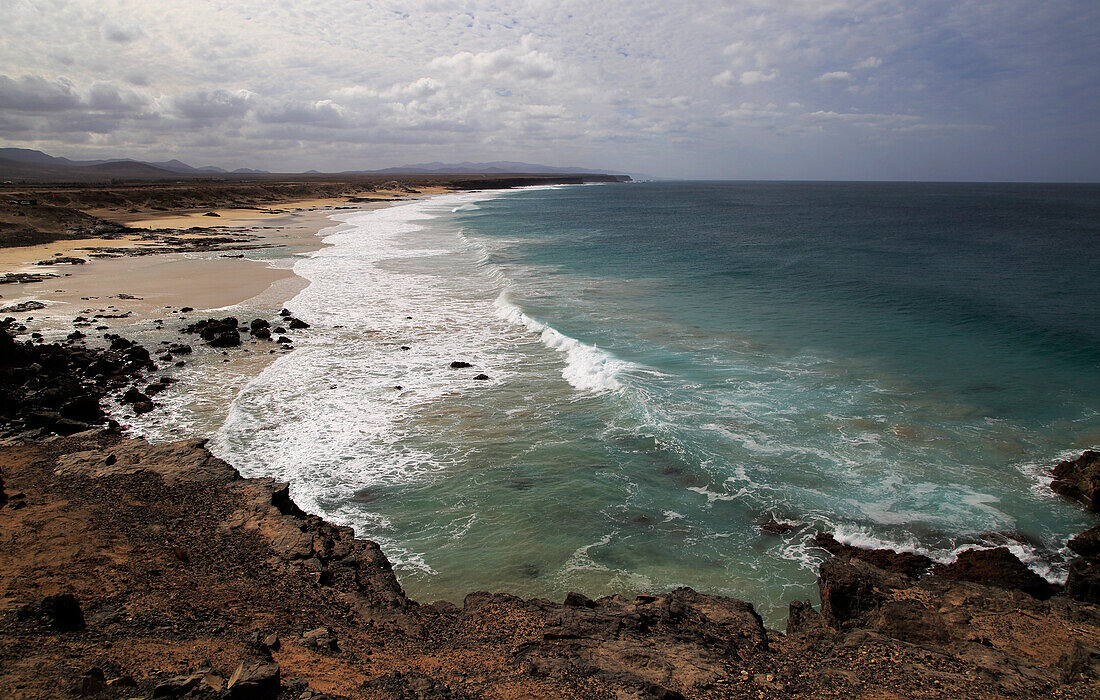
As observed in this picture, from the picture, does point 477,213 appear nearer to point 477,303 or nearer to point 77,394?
point 477,303

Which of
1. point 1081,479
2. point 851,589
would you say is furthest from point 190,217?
point 1081,479

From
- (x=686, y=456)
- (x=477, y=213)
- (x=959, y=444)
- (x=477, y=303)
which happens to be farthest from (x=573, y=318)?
(x=477, y=213)

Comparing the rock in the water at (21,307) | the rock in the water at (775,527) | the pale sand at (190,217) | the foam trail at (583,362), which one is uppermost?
the pale sand at (190,217)

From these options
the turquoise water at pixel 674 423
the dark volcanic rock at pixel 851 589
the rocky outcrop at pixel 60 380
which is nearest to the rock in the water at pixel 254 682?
the turquoise water at pixel 674 423

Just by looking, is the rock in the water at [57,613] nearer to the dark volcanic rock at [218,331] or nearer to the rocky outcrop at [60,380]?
the rocky outcrop at [60,380]

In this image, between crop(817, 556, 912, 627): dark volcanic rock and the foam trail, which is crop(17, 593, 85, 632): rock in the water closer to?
crop(817, 556, 912, 627): dark volcanic rock

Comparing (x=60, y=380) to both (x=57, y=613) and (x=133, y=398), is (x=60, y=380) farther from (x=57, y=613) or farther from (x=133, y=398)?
(x=57, y=613)
